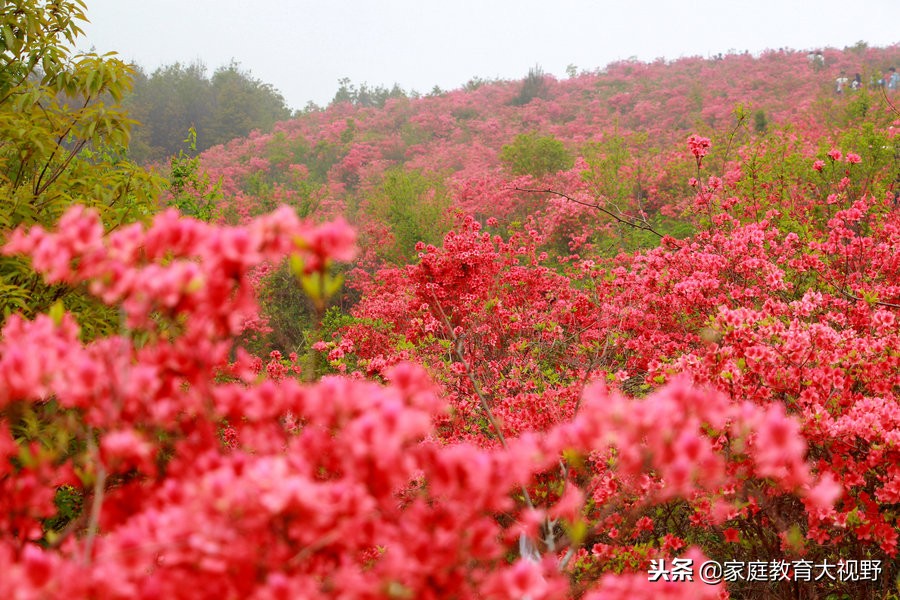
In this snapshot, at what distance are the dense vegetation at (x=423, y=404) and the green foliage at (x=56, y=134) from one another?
0.02m

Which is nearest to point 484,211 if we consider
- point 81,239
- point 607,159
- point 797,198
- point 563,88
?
point 607,159

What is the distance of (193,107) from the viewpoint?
1369 inches

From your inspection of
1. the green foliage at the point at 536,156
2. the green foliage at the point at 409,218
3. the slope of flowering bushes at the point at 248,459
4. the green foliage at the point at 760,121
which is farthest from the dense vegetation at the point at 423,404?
the green foliage at the point at 760,121

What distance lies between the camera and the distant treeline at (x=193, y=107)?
3344 centimetres

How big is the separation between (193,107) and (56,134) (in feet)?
116

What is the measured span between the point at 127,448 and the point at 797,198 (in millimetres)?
10204

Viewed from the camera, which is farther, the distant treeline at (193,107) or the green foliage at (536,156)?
the distant treeline at (193,107)

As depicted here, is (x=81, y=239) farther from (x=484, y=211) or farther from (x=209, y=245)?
(x=484, y=211)

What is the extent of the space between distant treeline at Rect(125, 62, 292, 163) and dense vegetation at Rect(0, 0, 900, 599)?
2831cm

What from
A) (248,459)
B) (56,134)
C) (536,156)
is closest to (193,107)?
(536,156)

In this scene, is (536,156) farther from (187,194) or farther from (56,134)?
(56,134)

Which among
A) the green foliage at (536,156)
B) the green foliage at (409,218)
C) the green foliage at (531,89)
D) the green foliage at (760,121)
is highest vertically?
the green foliage at (531,89)

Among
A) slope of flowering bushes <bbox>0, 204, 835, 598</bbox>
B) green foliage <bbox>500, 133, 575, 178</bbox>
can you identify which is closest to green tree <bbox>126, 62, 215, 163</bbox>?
green foliage <bbox>500, 133, 575, 178</bbox>

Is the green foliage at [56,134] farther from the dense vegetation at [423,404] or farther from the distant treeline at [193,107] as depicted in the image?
the distant treeline at [193,107]
